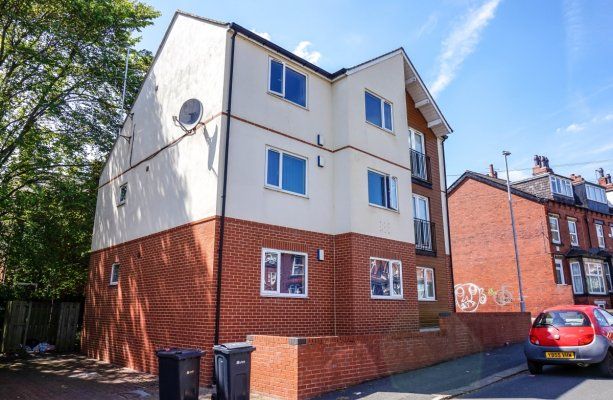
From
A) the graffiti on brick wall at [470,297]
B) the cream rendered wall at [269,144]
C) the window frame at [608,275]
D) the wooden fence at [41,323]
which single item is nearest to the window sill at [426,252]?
the cream rendered wall at [269,144]

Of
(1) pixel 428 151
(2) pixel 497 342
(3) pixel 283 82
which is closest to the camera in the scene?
(3) pixel 283 82

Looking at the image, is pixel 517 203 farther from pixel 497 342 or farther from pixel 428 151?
pixel 497 342

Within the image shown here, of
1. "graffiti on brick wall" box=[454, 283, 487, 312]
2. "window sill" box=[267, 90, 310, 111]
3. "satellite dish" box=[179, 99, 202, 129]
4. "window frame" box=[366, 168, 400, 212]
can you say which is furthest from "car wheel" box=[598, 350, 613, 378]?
"graffiti on brick wall" box=[454, 283, 487, 312]

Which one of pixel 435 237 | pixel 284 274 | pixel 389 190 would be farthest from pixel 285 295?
pixel 435 237

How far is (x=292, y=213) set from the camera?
37.0 ft

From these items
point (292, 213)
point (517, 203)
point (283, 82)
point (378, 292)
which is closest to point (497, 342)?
point (378, 292)

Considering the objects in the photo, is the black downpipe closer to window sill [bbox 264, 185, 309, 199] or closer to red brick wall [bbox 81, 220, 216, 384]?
red brick wall [bbox 81, 220, 216, 384]

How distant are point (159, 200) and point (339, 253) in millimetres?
5311

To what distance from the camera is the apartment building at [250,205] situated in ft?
32.9

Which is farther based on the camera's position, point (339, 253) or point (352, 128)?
point (352, 128)

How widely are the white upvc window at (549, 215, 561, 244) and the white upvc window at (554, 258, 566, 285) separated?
124 cm

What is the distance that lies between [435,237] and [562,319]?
274 inches

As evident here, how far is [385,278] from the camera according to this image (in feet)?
41.2

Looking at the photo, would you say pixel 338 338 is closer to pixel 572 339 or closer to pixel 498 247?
pixel 572 339
